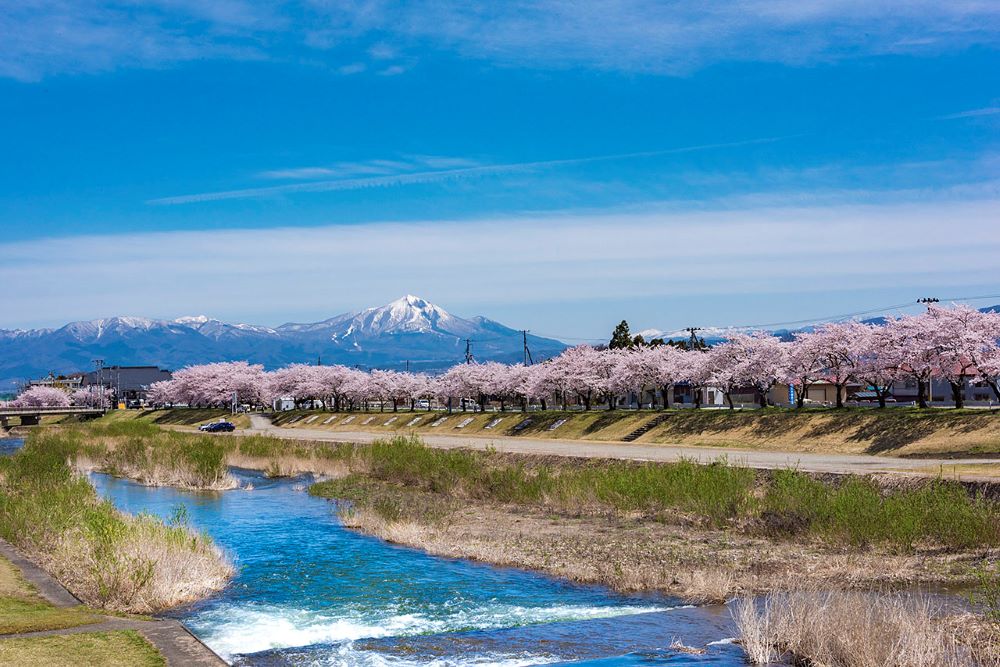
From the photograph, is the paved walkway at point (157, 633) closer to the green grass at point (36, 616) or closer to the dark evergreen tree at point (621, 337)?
the green grass at point (36, 616)

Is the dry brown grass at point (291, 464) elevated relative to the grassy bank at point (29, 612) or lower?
lower

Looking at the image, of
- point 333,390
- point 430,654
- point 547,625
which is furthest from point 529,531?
point 333,390

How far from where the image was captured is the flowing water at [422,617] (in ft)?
57.1

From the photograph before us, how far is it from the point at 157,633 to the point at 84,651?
1468 mm

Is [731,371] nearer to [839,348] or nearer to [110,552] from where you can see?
[839,348]

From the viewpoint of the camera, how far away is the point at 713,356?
79.5 m

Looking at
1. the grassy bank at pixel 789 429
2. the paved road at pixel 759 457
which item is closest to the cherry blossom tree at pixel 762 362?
the grassy bank at pixel 789 429

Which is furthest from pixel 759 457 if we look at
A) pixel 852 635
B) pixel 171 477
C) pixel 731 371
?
pixel 852 635

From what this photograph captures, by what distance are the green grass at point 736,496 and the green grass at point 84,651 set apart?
17942 mm

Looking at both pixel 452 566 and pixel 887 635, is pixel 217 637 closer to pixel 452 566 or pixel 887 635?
pixel 452 566

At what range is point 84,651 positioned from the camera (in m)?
14.2

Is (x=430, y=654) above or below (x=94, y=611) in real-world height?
below

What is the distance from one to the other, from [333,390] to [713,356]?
75239 mm

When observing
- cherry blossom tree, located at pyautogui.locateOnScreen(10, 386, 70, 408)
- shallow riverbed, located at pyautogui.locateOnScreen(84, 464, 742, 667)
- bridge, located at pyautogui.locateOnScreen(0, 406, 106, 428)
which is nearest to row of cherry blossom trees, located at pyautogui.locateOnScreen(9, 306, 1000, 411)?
bridge, located at pyautogui.locateOnScreen(0, 406, 106, 428)
